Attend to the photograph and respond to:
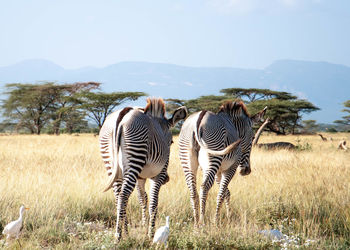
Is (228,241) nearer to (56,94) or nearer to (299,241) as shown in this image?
(299,241)

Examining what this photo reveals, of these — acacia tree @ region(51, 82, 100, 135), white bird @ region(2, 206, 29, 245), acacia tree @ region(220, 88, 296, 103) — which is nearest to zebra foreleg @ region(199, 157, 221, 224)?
white bird @ region(2, 206, 29, 245)

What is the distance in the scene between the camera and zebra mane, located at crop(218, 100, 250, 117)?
570 centimetres

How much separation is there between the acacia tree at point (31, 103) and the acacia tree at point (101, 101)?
4.14 meters

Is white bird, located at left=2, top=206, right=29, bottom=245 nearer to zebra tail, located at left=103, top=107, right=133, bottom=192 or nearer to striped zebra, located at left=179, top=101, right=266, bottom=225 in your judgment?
zebra tail, located at left=103, top=107, right=133, bottom=192

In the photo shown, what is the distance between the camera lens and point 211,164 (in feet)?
15.7

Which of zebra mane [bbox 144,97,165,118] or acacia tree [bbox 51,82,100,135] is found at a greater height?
zebra mane [bbox 144,97,165,118]

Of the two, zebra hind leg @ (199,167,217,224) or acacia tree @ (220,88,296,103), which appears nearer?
zebra hind leg @ (199,167,217,224)

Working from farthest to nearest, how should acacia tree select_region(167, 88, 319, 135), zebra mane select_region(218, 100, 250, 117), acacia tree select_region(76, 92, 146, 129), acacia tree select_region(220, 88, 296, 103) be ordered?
acacia tree select_region(220, 88, 296, 103)
acacia tree select_region(76, 92, 146, 129)
acacia tree select_region(167, 88, 319, 135)
zebra mane select_region(218, 100, 250, 117)

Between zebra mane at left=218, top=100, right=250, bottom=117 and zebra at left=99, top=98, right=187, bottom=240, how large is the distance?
1.45 metres

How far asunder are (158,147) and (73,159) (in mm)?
7109

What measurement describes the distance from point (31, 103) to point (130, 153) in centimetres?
3701

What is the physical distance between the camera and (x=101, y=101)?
34.0 metres

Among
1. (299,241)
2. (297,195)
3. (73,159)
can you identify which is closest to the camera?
(299,241)

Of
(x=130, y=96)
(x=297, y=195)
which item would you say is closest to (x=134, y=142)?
(x=297, y=195)
